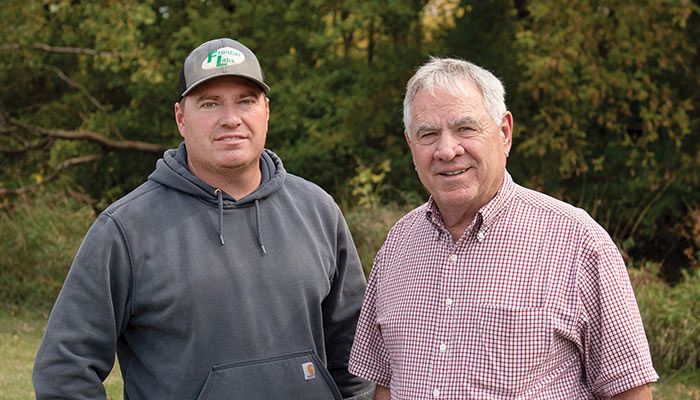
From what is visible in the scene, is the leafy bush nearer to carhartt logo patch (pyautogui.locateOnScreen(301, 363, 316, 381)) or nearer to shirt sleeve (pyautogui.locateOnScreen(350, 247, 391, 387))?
carhartt logo patch (pyautogui.locateOnScreen(301, 363, 316, 381))

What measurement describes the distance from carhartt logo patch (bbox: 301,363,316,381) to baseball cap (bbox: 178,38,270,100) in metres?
0.95

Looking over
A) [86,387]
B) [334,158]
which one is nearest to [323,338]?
[86,387]

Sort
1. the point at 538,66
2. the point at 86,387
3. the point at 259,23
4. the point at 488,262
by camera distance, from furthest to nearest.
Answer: the point at 259,23 < the point at 538,66 < the point at 86,387 < the point at 488,262

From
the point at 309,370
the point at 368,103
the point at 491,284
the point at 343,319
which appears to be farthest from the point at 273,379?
the point at 368,103

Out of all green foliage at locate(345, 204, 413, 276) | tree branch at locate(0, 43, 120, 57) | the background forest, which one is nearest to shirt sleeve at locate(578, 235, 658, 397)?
green foliage at locate(345, 204, 413, 276)

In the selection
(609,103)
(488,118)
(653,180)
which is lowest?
(653,180)

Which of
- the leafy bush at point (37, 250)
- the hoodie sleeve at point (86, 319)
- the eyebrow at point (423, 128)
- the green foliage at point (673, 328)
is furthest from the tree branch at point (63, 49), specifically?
the eyebrow at point (423, 128)

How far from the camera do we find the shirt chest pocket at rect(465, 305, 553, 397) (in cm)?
287

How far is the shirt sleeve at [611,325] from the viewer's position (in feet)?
9.23

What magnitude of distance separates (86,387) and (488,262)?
1.31m

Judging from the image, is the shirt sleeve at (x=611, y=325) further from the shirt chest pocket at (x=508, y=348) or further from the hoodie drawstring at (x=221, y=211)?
the hoodie drawstring at (x=221, y=211)

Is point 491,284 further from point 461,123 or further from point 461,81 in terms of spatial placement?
point 461,81

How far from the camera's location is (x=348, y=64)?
14.5 metres

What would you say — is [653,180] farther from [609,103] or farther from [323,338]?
[323,338]
